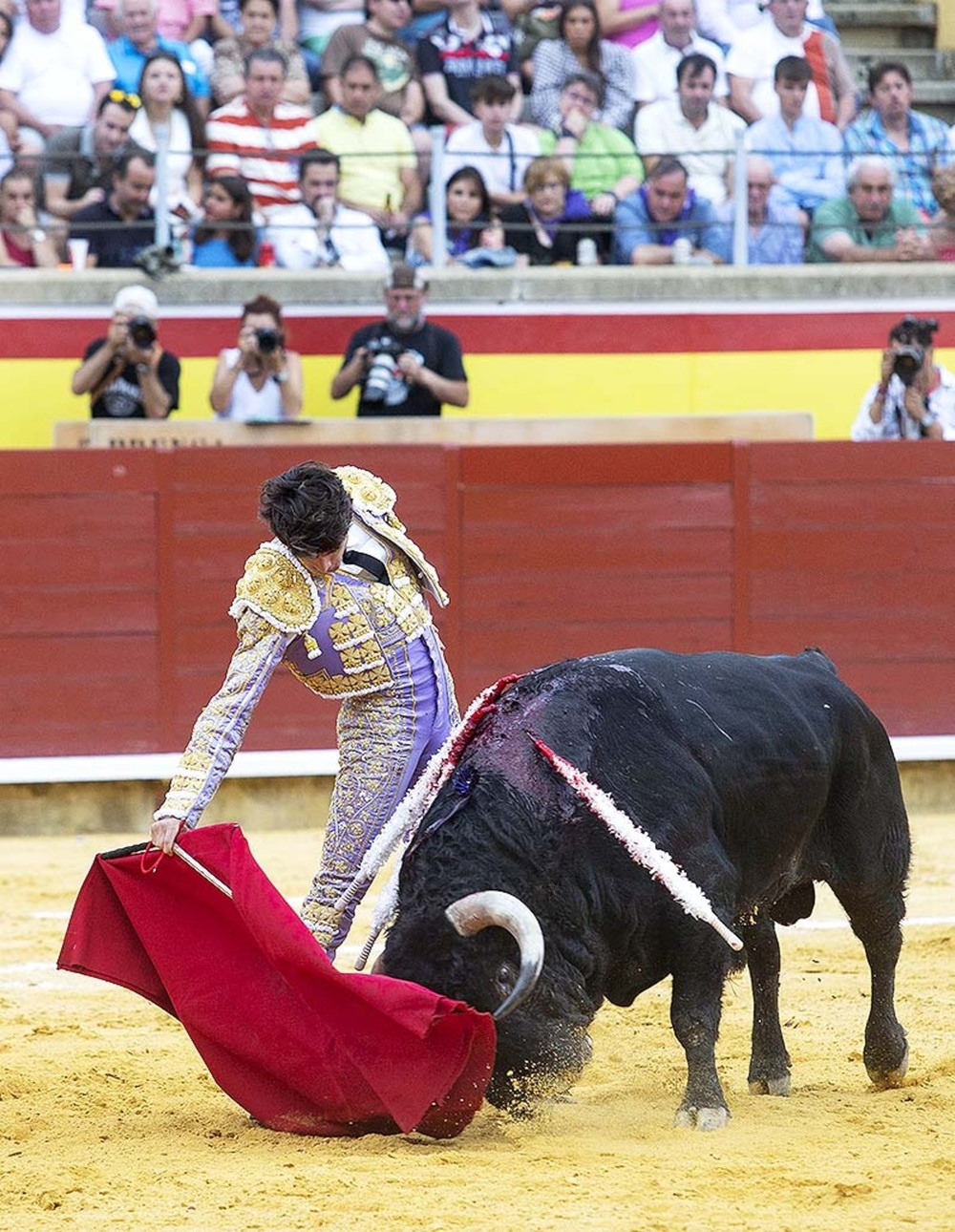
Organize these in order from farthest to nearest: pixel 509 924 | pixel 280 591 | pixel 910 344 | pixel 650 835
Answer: pixel 910 344, pixel 280 591, pixel 650 835, pixel 509 924

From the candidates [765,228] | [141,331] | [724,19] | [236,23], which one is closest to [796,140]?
[765,228]

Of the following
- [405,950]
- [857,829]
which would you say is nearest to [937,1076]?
[857,829]

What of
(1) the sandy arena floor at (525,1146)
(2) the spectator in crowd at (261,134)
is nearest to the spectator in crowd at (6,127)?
(2) the spectator in crowd at (261,134)

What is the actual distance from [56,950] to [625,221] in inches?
174

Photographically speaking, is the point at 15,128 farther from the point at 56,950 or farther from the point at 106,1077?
the point at 106,1077

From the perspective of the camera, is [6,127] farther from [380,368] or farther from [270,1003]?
[270,1003]

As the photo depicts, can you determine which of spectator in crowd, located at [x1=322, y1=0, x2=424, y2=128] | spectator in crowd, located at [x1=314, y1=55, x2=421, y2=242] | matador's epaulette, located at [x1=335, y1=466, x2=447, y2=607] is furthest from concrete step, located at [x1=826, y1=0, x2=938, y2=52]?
matador's epaulette, located at [x1=335, y1=466, x2=447, y2=607]

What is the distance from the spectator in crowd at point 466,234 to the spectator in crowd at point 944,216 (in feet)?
Result: 5.99

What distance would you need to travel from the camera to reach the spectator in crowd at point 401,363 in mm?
7500

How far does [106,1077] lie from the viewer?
12.6 ft

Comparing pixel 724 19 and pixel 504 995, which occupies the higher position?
pixel 724 19

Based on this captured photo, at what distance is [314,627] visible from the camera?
354 centimetres

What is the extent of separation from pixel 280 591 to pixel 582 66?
570 centimetres

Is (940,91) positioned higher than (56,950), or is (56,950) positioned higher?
(940,91)
